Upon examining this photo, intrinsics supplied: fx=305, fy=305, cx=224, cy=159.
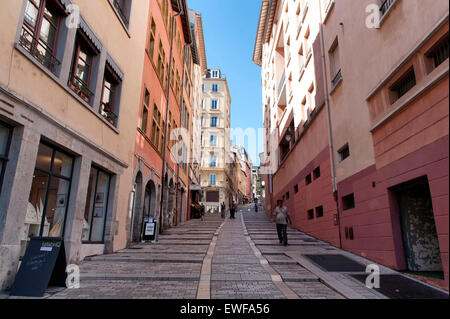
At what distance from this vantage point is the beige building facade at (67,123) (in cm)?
589

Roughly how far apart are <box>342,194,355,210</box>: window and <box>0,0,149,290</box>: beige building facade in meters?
8.19

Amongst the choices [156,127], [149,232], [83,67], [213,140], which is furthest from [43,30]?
[213,140]

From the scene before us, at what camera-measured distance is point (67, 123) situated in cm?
786

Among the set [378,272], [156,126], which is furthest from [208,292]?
[156,126]

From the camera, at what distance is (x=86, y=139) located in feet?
28.5

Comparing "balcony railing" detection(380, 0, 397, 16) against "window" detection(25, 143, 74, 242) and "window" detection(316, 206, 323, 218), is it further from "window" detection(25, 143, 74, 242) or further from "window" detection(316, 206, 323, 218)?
"window" detection(25, 143, 74, 242)

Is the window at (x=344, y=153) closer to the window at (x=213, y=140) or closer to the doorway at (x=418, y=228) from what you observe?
the doorway at (x=418, y=228)

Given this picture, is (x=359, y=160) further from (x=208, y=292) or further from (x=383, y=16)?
(x=208, y=292)

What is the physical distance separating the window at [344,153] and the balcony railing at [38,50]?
9455mm

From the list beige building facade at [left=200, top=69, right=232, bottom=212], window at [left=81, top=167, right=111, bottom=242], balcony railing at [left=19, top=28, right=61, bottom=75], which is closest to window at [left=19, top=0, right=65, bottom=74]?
balcony railing at [left=19, top=28, right=61, bottom=75]

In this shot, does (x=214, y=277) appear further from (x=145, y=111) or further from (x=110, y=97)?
(x=145, y=111)

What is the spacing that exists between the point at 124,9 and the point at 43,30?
5.64 metres

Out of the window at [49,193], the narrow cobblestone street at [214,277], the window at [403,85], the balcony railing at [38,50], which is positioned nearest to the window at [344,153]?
the window at [403,85]

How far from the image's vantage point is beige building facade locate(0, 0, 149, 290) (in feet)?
19.3
